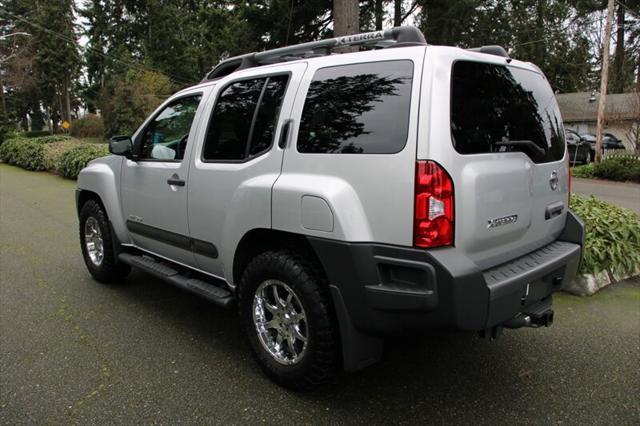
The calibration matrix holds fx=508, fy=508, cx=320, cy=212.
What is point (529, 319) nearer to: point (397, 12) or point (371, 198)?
point (371, 198)

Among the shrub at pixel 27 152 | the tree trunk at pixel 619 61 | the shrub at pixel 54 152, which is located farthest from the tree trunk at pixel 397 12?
the tree trunk at pixel 619 61

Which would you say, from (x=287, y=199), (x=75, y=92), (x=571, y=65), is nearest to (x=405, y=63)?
A: (x=287, y=199)

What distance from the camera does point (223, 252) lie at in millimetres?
3402

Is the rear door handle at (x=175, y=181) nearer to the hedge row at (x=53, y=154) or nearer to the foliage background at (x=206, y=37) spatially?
the hedge row at (x=53, y=154)

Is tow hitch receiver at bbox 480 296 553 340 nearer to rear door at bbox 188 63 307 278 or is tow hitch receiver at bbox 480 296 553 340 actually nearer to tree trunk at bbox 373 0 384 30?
rear door at bbox 188 63 307 278

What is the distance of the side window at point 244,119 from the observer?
10.5ft

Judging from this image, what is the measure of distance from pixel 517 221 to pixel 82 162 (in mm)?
13997

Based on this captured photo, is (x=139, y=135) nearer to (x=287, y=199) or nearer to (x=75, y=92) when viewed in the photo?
(x=287, y=199)

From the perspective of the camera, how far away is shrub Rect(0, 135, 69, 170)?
728 inches

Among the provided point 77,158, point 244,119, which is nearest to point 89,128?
point 77,158

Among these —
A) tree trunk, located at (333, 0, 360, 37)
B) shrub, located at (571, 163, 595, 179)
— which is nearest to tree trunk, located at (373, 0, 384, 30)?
shrub, located at (571, 163, 595, 179)

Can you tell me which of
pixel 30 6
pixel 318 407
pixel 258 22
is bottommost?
pixel 318 407

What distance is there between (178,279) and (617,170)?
17.1m

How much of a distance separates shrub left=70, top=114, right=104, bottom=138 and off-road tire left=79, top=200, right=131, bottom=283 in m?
27.0
